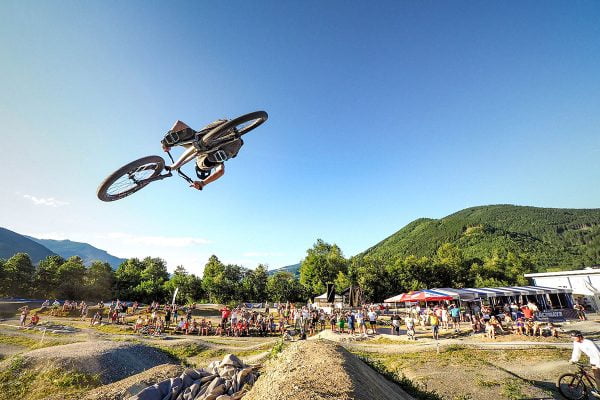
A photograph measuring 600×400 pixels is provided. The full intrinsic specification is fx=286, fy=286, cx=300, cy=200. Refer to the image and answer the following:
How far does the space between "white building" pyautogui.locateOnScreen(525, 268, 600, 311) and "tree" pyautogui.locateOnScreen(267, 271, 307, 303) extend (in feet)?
167

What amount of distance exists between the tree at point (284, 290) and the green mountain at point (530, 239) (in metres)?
69.9

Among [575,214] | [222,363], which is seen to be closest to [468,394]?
[222,363]

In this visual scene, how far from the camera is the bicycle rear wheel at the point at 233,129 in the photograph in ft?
27.8

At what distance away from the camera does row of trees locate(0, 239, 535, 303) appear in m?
58.1

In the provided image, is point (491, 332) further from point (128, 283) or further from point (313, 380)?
point (128, 283)

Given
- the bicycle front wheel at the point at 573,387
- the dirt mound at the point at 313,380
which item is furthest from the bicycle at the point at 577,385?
the dirt mound at the point at 313,380

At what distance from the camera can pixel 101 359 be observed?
13.3 m

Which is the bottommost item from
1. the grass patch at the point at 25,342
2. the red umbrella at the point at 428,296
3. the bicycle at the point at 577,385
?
the grass patch at the point at 25,342

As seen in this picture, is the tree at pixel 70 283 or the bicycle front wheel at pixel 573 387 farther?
the tree at pixel 70 283

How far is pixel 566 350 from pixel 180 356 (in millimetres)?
21370

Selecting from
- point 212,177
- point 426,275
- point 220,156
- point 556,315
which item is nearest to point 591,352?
point 220,156

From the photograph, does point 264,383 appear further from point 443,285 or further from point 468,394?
point 443,285

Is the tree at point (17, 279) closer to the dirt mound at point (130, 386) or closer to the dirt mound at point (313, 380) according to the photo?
the dirt mound at point (130, 386)

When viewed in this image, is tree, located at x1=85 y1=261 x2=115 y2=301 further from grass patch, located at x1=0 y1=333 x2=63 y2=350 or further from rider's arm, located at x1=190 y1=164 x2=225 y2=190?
rider's arm, located at x1=190 y1=164 x2=225 y2=190
